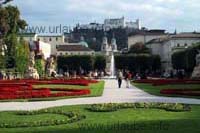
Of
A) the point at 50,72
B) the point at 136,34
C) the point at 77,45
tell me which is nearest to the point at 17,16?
the point at 50,72

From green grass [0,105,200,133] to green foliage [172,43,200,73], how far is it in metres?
73.5

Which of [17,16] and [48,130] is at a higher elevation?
[17,16]

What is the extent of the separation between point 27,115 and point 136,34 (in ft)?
538

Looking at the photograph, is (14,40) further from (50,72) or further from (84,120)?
(84,120)

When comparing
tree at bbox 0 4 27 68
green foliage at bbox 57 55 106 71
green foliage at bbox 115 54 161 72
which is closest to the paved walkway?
tree at bbox 0 4 27 68

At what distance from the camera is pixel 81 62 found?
122m

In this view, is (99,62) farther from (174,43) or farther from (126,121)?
(126,121)

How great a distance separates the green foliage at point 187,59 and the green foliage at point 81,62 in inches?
758

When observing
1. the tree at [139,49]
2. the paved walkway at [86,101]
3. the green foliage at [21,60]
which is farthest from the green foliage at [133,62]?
the paved walkway at [86,101]

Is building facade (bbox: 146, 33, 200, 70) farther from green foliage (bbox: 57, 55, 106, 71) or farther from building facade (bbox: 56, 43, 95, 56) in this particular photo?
building facade (bbox: 56, 43, 95, 56)

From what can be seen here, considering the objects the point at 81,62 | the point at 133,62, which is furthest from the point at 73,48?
the point at 133,62

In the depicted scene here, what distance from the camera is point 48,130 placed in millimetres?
13914

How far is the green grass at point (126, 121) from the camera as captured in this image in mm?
13719

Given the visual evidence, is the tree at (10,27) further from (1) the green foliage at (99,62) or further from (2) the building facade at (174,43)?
(2) the building facade at (174,43)
